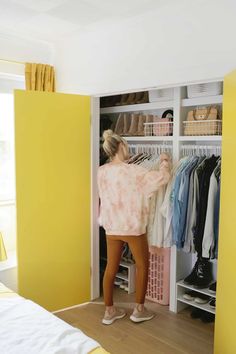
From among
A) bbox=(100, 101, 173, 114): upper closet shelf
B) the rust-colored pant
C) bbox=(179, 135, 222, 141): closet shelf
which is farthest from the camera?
bbox=(100, 101, 173, 114): upper closet shelf

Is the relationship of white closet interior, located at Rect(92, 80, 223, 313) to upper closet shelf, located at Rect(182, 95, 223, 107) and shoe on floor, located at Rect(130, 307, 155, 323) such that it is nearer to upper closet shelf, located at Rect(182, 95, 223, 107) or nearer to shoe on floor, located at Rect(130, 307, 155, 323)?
upper closet shelf, located at Rect(182, 95, 223, 107)

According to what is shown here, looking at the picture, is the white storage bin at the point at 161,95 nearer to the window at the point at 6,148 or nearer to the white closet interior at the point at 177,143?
the white closet interior at the point at 177,143

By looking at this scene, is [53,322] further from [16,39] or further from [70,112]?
[16,39]

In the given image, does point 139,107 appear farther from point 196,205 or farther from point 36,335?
point 36,335

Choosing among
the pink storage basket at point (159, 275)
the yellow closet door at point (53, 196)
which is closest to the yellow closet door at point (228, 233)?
the pink storage basket at point (159, 275)

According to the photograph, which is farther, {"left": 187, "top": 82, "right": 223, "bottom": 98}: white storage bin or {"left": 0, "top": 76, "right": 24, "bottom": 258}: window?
{"left": 0, "top": 76, "right": 24, "bottom": 258}: window

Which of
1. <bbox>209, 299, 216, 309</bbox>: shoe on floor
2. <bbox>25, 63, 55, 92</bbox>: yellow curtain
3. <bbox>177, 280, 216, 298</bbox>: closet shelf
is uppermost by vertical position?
<bbox>25, 63, 55, 92</bbox>: yellow curtain

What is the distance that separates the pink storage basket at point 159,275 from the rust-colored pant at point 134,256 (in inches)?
14.2

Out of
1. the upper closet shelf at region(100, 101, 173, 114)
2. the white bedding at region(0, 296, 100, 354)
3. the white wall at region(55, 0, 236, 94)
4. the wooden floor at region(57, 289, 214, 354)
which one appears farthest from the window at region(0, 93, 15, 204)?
the white bedding at region(0, 296, 100, 354)

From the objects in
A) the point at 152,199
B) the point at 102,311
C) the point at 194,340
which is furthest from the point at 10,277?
the point at 194,340

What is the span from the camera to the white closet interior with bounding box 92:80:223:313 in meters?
3.08

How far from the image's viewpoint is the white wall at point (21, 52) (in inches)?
129

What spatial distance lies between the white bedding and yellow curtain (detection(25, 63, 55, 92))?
2228mm

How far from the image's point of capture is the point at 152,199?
3.20 metres
